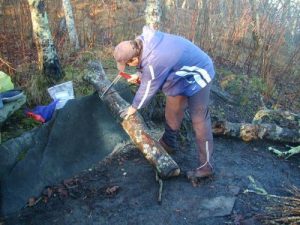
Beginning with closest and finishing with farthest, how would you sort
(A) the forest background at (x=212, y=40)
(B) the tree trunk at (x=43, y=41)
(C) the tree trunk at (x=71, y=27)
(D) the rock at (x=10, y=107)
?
(D) the rock at (x=10, y=107) < (B) the tree trunk at (x=43, y=41) < (A) the forest background at (x=212, y=40) < (C) the tree trunk at (x=71, y=27)

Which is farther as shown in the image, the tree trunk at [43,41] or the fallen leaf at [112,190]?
the tree trunk at [43,41]

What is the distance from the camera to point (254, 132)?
16.5 feet

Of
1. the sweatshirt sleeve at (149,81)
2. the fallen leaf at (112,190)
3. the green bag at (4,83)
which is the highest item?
the sweatshirt sleeve at (149,81)

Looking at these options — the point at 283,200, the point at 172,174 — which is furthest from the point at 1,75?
the point at 283,200

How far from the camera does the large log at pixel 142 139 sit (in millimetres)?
3857

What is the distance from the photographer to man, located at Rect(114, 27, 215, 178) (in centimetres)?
337

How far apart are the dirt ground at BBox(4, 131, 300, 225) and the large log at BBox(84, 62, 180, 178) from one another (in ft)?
0.64

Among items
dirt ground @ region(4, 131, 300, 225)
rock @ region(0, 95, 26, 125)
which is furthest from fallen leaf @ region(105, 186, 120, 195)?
rock @ region(0, 95, 26, 125)

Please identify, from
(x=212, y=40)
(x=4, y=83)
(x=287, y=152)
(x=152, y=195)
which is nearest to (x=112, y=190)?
(x=152, y=195)

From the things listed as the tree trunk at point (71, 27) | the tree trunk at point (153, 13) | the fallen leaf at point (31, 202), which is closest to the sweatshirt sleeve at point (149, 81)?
the fallen leaf at point (31, 202)

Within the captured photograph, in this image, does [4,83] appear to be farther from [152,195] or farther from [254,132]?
[254,132]

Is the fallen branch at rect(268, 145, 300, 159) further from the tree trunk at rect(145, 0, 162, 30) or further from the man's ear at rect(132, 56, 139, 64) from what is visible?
the tree trunk at rect(145, 0, 162, 30)

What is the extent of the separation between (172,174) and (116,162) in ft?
2.63

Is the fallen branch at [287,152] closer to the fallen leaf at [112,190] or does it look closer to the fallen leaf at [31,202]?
the fallen leaf at [112,190]
